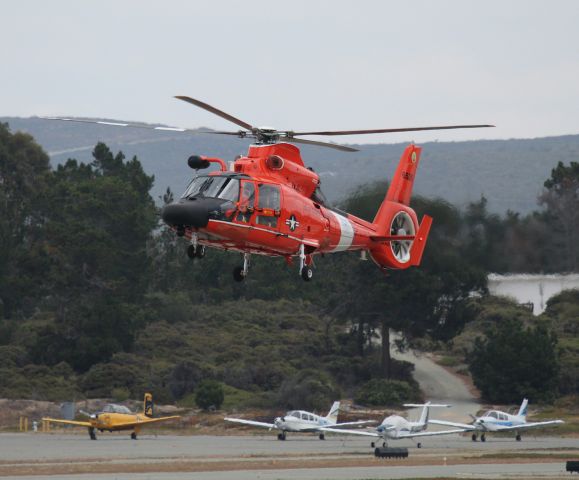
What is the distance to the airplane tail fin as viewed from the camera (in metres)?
40.2

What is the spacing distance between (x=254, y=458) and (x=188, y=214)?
20497 mm

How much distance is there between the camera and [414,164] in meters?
43.8

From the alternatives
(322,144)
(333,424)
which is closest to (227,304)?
(333,424)

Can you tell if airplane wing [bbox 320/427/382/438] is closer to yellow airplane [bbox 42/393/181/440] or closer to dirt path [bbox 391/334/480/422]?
yellow airplane [bbox 42/393/181/440]

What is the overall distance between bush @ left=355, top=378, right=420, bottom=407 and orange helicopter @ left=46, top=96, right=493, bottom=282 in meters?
37.5

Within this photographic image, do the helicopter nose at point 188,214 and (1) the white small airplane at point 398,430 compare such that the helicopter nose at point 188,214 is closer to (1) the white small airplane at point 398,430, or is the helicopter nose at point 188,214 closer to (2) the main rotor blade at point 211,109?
(2) the main rotor blade at point 211,109

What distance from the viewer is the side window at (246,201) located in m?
33.5

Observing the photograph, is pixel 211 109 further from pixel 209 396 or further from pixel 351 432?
pixel 209 396

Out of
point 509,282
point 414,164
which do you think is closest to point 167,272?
point 509,282

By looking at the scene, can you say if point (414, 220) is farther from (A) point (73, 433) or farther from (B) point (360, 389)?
(B) point (360, 389)

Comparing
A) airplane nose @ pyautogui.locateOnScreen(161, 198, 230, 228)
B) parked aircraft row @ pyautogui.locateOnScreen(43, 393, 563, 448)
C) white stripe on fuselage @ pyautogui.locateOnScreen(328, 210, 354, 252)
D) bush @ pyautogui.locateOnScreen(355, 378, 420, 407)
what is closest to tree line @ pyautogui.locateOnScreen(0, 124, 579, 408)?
bush @ pyautogui.locateOnScreen(355, 378, 420, 407)

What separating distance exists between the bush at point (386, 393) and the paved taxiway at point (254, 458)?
27.2 ft

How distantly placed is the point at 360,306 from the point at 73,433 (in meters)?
21.8

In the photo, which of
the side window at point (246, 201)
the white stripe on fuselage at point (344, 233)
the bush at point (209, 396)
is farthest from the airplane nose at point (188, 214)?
the bush at point (209, 396)
